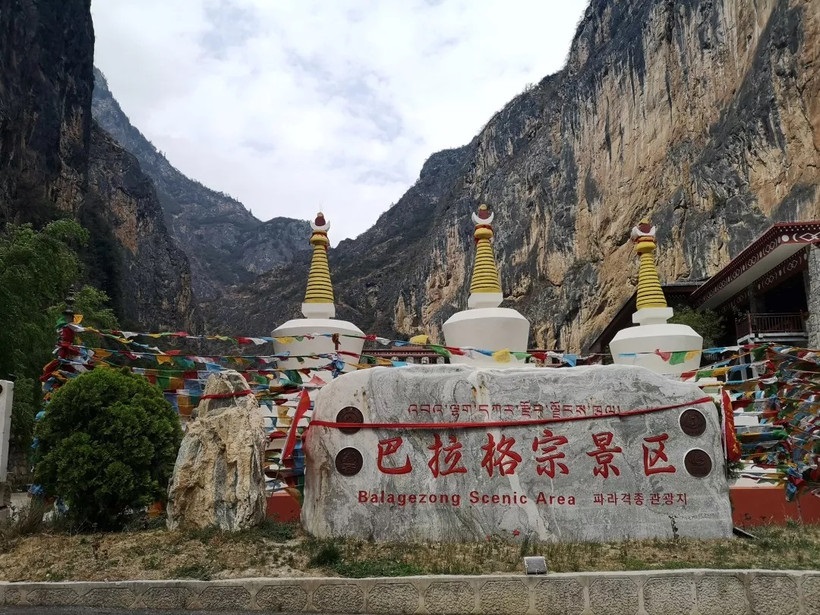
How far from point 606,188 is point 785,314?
1095 inches

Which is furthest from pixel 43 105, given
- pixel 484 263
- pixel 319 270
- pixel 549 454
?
pixel 549 454

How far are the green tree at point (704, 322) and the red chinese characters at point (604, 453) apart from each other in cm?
1922

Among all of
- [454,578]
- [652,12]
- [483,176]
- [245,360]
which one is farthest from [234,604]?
[483,176]

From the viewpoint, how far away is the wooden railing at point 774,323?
22391 mm

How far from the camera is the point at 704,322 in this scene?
86.2 feet

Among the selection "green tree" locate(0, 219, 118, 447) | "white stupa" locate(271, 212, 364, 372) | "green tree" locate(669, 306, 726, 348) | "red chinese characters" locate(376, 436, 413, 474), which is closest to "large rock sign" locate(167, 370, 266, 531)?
"red chinese characters" locate(376, 436, 413, 474)

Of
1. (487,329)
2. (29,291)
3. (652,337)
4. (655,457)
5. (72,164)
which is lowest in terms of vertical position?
(655,457)

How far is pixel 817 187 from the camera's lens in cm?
2553

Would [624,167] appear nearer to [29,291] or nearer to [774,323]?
[774,323]

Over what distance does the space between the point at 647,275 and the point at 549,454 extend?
27.8ft

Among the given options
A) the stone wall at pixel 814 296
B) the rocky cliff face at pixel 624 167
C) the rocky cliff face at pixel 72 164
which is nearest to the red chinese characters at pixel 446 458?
the stone wall at pixel 814 296

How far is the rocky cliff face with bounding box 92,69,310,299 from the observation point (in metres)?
125

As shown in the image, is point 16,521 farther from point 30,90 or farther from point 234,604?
point 30,90

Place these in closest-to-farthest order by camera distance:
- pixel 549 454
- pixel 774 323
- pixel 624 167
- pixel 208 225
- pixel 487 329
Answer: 1. pixel 549 454
2. pixel 487 329
3. pixel 774 323
4. pixel 624 167
5. pixel 208 225
